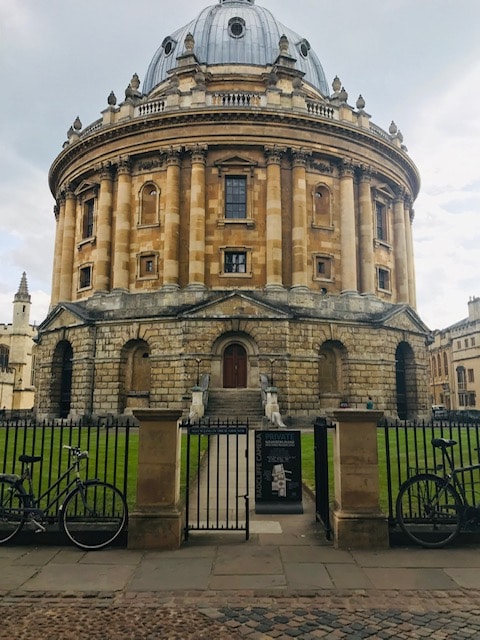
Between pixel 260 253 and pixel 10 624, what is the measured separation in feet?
87.9

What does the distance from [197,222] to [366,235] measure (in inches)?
433

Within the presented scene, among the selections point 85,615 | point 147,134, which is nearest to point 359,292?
point 147,134

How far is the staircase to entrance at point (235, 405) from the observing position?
25.3 meters

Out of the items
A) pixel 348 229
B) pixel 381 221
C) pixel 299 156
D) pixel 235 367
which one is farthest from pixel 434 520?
pixel 381 221

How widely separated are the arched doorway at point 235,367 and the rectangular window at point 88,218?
1378 cm

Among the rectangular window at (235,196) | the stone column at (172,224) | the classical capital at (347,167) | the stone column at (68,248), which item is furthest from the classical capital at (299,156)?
the stone column at (68,248)

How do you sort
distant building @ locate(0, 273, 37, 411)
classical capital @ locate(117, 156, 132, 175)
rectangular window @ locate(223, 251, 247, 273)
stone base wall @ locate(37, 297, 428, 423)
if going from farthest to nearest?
distant building @ locate(0, 273, 37, 411), classical capital @ locate(117, 156, 132, 175), rectangular window @ locate(223, 251, 247, 273), stone base wall @ locate(37, 297, 428, 423)

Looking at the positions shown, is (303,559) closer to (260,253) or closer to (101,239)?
(260,253)

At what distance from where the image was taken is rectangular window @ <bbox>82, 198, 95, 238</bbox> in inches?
1391

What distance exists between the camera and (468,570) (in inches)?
248

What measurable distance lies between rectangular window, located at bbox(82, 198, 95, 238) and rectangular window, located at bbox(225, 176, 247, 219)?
9.85 m

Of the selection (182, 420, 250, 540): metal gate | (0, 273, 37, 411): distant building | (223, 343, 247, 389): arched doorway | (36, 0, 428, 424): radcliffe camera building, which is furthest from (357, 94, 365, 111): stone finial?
(0, 273, 37, 411): distant building

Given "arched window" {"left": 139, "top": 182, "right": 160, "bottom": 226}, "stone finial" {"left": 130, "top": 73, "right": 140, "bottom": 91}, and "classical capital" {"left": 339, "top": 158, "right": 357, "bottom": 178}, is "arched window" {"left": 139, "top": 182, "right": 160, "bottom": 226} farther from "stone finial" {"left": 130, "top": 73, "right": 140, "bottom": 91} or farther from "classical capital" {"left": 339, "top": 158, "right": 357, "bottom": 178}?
"classical capital" {"left": 339, "top": 158, "right": 357, "bottom": 178}

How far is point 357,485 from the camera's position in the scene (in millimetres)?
7328
